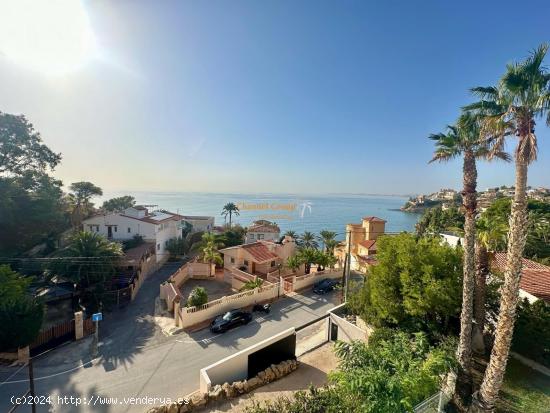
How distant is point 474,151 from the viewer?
9.11 meters

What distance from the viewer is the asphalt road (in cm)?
1139

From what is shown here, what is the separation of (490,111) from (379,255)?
7681 mm

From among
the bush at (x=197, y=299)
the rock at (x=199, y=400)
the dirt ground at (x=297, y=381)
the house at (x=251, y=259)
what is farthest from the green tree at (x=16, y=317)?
the house at (x=251, y=259)

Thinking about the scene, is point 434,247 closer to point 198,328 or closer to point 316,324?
point 316,324

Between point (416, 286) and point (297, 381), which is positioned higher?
point (416, 286)

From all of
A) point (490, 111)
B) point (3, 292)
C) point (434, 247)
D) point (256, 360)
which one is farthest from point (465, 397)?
point (3, 292)

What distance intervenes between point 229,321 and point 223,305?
253 centimetres

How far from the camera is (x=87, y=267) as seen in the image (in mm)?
20703

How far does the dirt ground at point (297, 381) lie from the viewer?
9945 millimetres

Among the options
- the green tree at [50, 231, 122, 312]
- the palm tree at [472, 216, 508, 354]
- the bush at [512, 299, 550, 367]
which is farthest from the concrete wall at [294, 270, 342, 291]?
the green tree at [50, 231, 122, 312]

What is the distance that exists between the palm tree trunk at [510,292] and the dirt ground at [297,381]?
5.70m

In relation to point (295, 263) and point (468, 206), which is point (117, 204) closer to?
point (295, 263)

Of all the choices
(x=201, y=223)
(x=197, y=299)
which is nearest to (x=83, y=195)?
(x=201, y=223)

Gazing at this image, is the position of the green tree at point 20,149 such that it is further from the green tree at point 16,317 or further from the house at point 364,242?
the house at point 364,242
